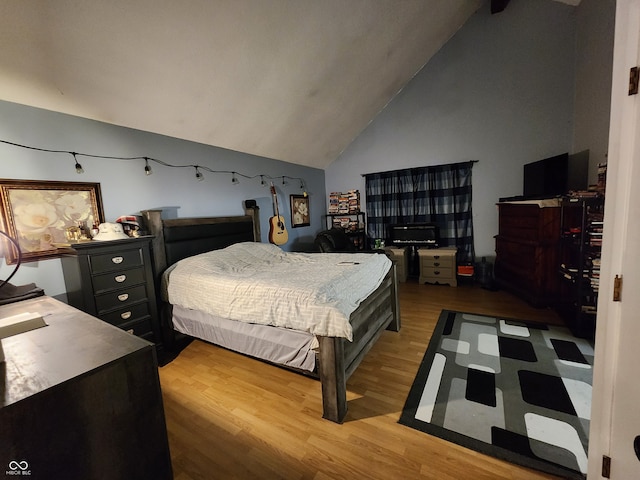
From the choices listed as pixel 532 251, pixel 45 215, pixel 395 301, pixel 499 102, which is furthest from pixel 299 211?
pixel 499 102

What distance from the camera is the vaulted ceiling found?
64.2 inches

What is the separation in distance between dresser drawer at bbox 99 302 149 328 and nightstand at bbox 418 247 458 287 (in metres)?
3.77

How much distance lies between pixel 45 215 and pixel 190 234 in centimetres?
110

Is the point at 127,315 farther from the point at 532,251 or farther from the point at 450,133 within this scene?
the point at 450,133

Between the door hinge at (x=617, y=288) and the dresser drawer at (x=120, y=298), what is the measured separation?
9.43ft

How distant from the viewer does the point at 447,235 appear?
14.5 ft

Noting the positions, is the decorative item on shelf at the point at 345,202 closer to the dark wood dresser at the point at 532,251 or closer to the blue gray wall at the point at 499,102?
the blue gray wall at the point at 499,102

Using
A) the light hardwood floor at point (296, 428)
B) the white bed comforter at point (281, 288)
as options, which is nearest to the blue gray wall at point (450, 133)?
the white bed comforter at point (281, 288)

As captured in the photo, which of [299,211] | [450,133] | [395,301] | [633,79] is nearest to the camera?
[633,79]

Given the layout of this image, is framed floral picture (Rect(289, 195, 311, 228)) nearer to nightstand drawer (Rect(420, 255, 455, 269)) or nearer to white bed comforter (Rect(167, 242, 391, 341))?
white bed comforter (Rect(167, 242, 391, 341))

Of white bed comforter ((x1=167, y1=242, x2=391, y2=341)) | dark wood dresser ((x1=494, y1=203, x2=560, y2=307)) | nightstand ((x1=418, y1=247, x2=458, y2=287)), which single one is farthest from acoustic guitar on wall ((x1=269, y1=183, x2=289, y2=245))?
dark wood dresser ((x1=494, y1=203, x2=560, y2=307))

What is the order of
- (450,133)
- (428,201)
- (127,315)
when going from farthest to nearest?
(428,201) → (450,133) → (127,315)

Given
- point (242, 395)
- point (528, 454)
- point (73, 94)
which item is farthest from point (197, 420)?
point (73, 94)

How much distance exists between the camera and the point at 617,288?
33.9 inches
